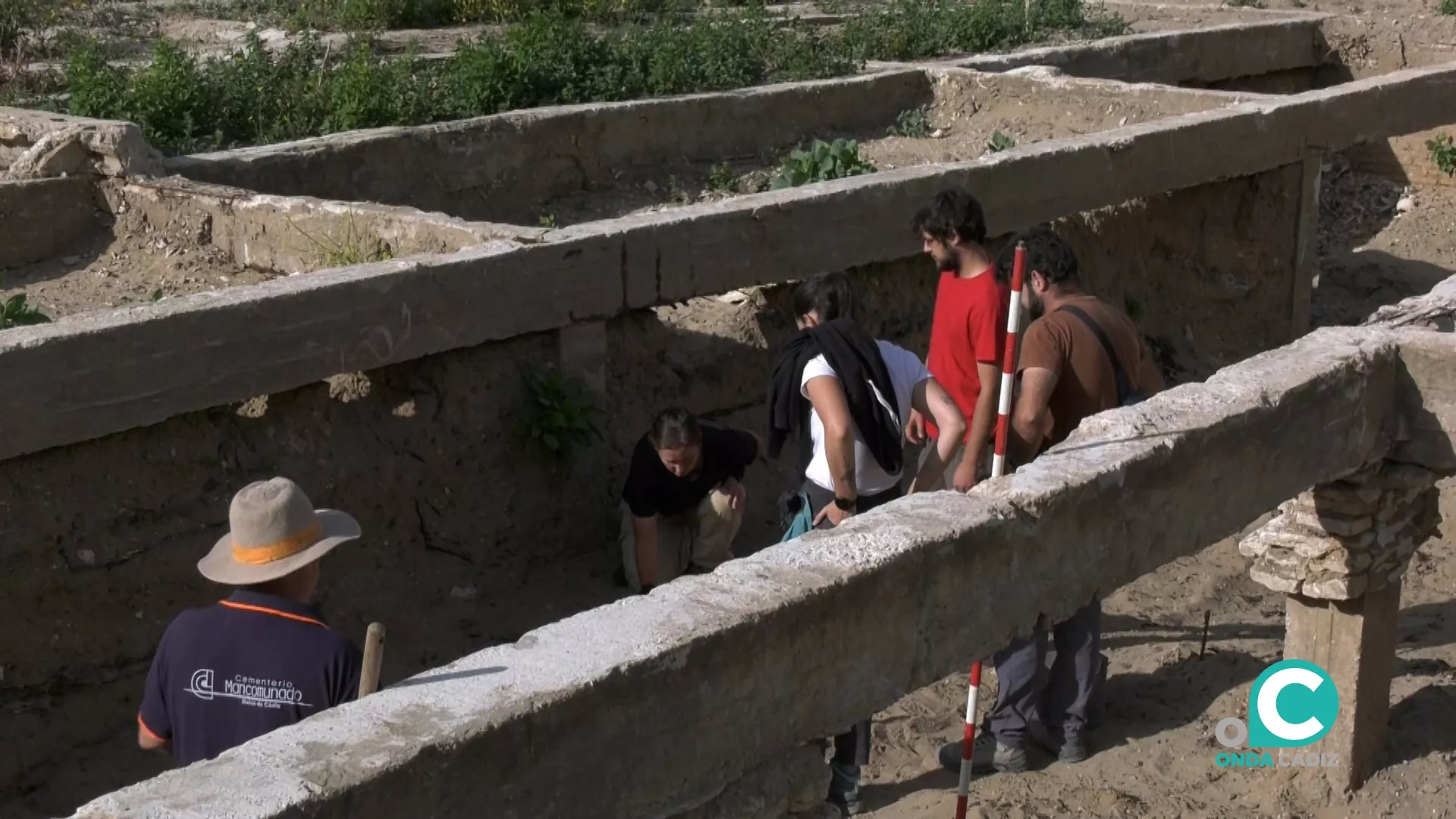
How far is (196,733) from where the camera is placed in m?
3.50

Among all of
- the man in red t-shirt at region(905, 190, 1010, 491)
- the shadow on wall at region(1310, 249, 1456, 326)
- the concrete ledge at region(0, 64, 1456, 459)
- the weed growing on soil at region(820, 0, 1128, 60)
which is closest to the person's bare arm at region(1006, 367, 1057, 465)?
the man in red t-shirt at region(905, 190, 1010, 491)

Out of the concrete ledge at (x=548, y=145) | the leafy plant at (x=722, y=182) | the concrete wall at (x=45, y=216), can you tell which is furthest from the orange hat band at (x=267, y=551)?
the leafy plant at (x=722, y=182)

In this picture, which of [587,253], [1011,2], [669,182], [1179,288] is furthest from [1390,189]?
[587,253]

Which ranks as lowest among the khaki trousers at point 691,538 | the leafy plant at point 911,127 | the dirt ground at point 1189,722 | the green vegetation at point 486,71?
the dirt ground at point 1189,722

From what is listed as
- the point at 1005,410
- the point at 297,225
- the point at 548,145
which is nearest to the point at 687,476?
the point at 1005,410

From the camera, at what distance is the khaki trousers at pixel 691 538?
6477 millimetres

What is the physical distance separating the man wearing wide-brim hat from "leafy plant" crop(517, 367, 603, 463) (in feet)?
9.87

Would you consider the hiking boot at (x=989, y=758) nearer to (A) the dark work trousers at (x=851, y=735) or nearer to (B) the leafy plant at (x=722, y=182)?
(A) the dark work trousers at (x=851, y=735)

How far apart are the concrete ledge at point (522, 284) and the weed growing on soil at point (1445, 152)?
460 cm

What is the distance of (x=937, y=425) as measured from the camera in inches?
219

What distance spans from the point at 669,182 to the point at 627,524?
12.6 ft

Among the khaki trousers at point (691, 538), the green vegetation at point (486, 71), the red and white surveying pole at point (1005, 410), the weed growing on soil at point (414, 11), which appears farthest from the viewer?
the weed growing on soil at point (414, 11)

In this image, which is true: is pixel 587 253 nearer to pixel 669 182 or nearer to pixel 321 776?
pixel 669 182

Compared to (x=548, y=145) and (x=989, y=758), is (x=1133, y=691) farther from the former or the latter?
(x=548, y=145)
